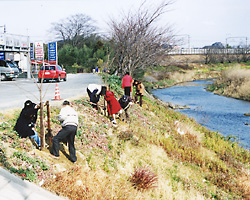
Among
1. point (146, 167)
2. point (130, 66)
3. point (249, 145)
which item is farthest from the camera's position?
point (130, 66)

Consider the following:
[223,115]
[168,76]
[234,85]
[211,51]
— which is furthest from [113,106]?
[211,51]

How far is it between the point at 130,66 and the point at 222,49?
233 ft

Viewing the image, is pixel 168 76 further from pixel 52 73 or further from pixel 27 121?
pixel 27 121

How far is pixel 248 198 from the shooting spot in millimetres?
9133

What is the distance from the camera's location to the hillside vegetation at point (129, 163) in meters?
6.61

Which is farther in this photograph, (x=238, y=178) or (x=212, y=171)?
(x=212, y=171)

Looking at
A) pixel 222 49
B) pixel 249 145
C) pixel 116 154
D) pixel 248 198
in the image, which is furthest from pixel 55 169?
pixel 222 49

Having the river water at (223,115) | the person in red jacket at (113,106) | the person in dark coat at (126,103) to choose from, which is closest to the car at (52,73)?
the river water at (223,115)

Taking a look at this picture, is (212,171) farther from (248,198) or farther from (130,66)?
(130,66)

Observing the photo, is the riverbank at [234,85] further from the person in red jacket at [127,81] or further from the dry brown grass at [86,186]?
the dry brown grass at [86,186]

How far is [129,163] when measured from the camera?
9.38 meters

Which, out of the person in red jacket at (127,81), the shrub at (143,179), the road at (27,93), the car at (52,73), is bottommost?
the shrub at (143,179)

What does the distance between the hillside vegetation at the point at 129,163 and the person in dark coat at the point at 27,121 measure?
0.19m

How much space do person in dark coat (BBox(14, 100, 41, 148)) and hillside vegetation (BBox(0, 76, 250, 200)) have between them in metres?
0.19
